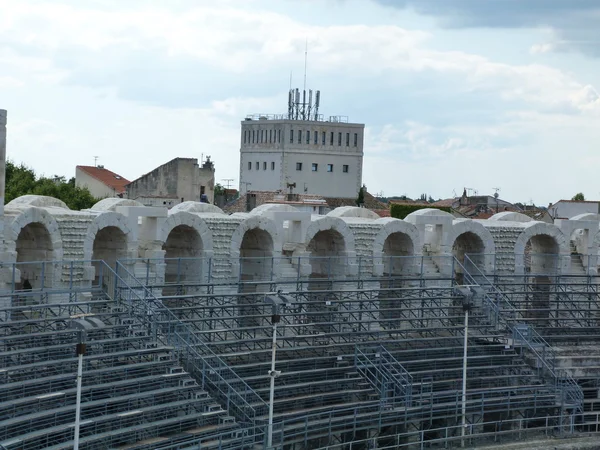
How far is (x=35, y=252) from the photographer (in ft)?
95.3

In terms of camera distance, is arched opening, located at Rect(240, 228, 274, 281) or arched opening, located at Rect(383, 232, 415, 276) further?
arched opening, located at Rect(383, 232, 415, 276)

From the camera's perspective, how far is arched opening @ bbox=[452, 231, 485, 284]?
A: 38.2m

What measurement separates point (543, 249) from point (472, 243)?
2.93m

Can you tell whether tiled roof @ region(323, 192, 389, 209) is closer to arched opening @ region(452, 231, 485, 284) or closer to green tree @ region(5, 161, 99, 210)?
green tree @ region(5, 161, 99, 210)

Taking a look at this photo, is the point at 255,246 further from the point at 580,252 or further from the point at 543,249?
the point at 580,252

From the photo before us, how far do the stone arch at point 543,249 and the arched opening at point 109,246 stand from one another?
44.6 feet

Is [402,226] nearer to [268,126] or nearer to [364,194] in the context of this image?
[364,194]

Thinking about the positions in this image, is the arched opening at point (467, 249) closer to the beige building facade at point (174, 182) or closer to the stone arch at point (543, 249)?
the stone arch at point (543, 249)

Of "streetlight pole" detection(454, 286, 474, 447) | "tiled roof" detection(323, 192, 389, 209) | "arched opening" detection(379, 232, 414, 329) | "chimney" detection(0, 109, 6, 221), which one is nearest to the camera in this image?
"chimney" detection(0, 109, 6, 221)

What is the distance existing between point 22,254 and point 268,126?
151 feet

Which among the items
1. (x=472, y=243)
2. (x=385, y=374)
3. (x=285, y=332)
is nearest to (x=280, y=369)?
(x=285, y=332)

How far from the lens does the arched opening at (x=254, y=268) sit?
32156mm

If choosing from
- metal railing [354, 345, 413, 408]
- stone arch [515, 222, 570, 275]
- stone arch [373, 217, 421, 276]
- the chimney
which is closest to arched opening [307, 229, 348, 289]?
stone arch [373, 217, 421, 276]

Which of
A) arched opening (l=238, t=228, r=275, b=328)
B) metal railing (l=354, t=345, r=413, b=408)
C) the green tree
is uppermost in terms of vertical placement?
the green tree
